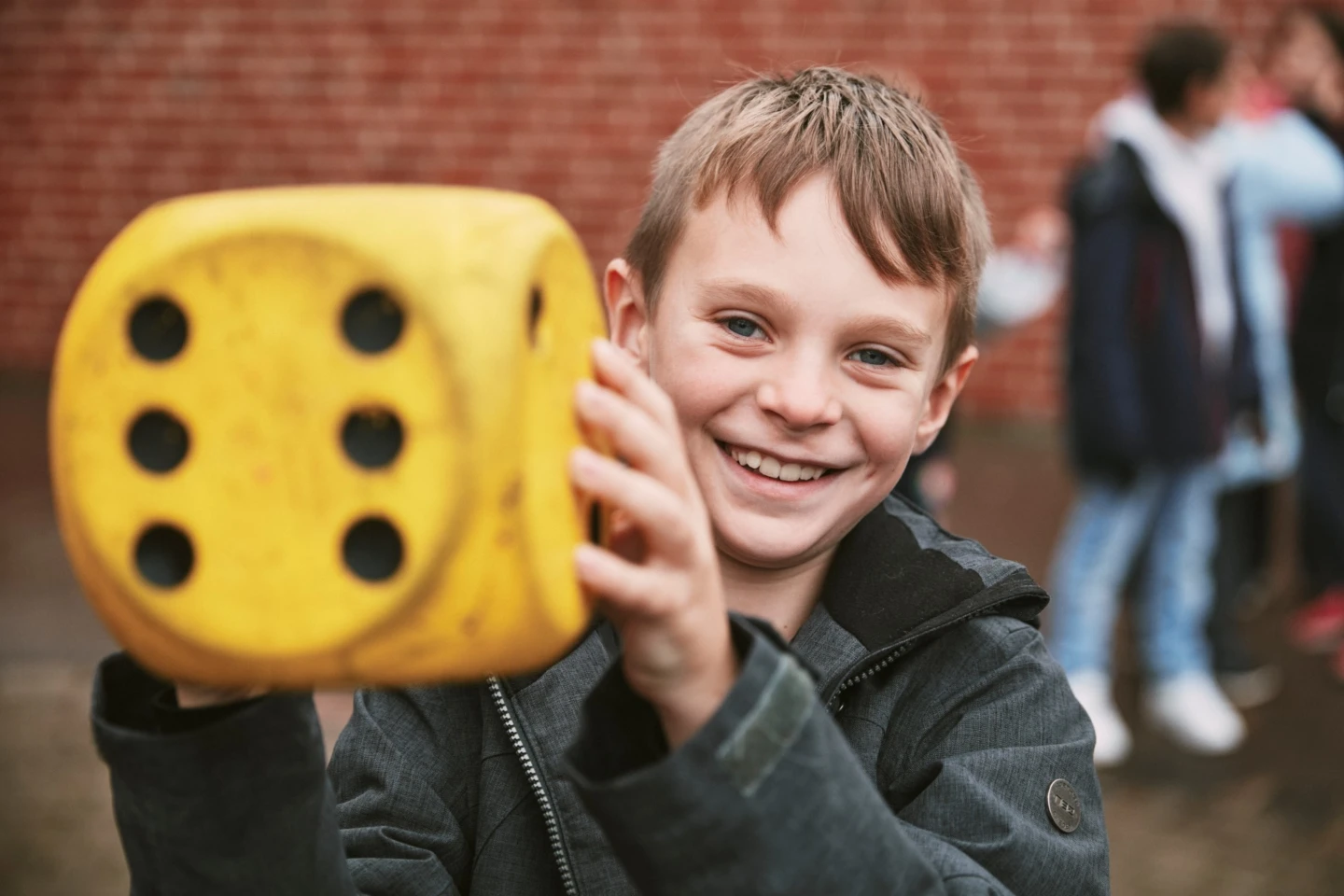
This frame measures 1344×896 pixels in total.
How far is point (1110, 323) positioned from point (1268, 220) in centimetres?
96

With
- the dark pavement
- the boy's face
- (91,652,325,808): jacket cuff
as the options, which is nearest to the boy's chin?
the boy's face

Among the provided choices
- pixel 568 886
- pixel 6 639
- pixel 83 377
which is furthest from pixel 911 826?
pixel 6 639

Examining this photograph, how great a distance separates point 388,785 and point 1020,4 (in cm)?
693

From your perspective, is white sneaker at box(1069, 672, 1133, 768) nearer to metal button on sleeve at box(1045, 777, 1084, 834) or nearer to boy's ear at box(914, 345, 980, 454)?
boy's ear at box(914, 345, 980, 454)

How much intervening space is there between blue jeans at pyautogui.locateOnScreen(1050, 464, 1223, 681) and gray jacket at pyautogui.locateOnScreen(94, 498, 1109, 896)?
10.7 ft

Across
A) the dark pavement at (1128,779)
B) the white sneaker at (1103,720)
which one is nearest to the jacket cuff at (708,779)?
the dark pavement at (1128,779)

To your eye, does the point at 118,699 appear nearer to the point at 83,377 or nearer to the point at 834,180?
the point at 83,377

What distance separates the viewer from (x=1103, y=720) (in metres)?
4.95

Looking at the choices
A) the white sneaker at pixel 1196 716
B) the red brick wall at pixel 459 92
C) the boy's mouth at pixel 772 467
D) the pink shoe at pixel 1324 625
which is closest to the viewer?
the boy's mouth at pixel 772 467

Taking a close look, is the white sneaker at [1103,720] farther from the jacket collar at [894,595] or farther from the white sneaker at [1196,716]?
the jacket collar at [894,595]

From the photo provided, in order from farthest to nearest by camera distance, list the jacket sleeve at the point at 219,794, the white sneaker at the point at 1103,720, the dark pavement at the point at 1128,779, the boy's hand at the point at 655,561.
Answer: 1. the white sneaker at the point at 1103,720
2. the dark pavement at the point at 1128,779
3. the jacket sleeve at the point at 219,794
4. the boy's hand at the point at 655,561

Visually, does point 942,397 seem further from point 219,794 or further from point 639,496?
point 219,794

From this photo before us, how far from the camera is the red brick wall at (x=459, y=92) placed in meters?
7.91

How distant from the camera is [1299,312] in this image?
19.9 feet
